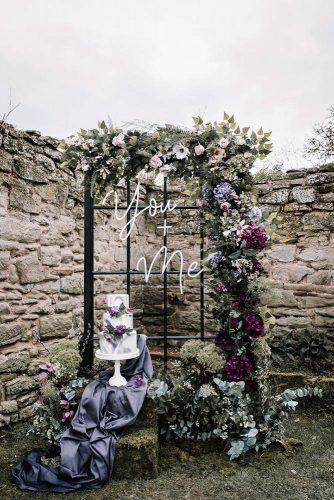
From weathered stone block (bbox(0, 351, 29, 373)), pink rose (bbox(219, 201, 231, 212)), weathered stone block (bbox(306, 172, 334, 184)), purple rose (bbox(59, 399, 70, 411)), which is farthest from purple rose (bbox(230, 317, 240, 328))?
weathered stone block (bbox(306, 172, 334, 184))

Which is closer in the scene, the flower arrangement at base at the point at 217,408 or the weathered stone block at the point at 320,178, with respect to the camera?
the flower arrangement at base at the point at 217,408

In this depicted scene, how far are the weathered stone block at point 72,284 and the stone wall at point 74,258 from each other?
11 mm

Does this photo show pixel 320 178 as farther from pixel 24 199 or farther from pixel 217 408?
pixel 24 199

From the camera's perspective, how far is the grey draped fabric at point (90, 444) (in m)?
Answer: 2.49

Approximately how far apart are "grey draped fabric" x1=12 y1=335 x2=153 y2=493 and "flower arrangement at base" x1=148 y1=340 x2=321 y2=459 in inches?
9.7

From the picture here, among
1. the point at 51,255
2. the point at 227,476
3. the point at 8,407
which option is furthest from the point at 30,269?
the point at 227,476

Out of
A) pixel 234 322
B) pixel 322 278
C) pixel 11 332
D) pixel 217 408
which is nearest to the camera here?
pixel 217 408

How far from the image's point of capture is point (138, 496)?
2383 millimetres

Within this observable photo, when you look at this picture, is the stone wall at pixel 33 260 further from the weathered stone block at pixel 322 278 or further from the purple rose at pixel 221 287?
the weathered stone block at pixel 322 278

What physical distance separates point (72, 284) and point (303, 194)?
2944mm

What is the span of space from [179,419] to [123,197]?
10.2 feet

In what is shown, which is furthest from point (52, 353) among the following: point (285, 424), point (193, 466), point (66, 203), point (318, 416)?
point (318, 416)

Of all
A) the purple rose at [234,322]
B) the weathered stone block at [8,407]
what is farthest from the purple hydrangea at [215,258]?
the weathered stone block at [8,407]

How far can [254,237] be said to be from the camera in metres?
3.00
